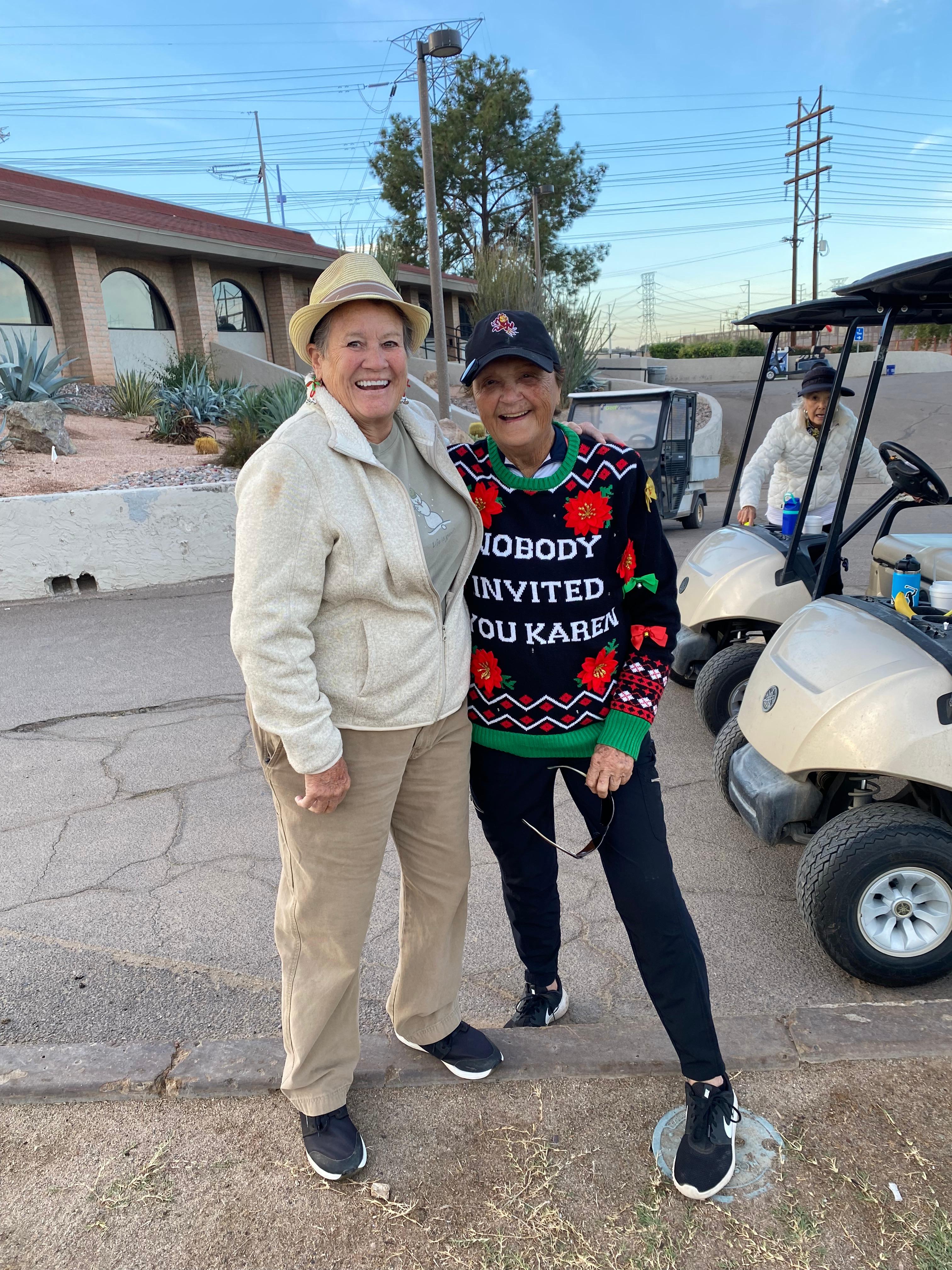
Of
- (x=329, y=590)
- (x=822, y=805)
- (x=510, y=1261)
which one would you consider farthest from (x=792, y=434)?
(x=510, y=1261)

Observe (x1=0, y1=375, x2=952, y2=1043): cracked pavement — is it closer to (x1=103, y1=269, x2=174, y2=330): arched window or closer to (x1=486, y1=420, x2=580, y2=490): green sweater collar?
(x1=486, y1=420, x2=580, y2=490): green sweater collar

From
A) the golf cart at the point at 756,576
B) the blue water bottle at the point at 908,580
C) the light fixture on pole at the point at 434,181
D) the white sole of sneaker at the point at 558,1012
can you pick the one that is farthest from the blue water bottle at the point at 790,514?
A: the light fixture on pole at the point at 434,181

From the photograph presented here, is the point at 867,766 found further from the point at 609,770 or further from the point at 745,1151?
the point at 745,1151

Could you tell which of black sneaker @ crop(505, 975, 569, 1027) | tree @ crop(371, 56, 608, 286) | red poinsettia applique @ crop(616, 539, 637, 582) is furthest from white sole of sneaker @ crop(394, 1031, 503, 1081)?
tree @ crop(371, 56, 608, 286)

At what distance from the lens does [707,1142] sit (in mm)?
1995

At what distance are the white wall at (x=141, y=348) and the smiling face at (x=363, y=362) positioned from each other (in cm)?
1781

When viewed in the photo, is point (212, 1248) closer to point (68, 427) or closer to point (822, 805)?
point (822, 805)

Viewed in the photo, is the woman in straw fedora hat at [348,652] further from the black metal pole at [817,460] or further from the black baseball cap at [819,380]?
the black baseball cap at [819,380]

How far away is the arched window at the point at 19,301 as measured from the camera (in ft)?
54.5

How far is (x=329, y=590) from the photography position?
1.85 m

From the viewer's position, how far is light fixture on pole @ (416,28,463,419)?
42.3 feet

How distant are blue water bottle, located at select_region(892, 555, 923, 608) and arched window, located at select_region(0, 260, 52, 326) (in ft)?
56.2

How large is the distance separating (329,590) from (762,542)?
3.44 meters

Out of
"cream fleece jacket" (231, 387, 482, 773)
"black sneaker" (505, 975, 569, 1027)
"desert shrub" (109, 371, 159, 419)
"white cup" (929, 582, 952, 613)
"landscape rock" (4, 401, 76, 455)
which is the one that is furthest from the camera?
"desert shrub" (109, 371, 159, 419)
